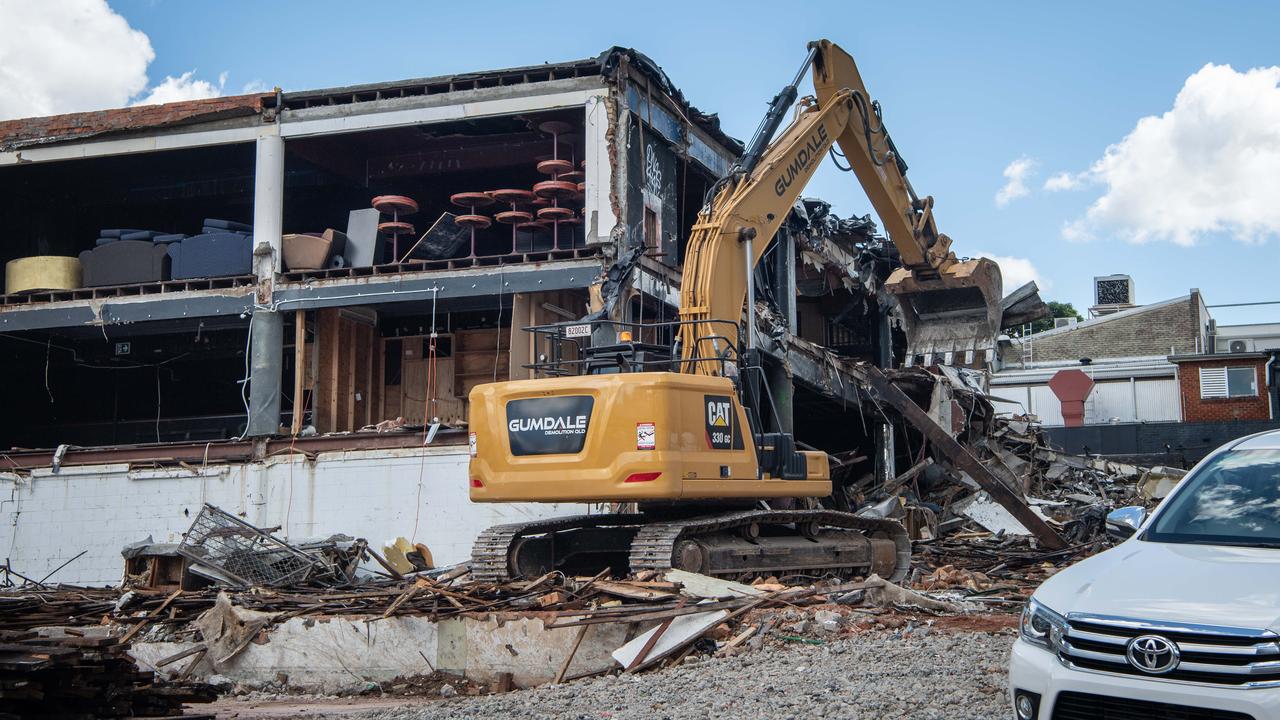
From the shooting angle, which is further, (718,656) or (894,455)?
(894,455)

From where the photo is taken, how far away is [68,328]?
24.5m

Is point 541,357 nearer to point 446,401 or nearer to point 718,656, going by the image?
point 446,401

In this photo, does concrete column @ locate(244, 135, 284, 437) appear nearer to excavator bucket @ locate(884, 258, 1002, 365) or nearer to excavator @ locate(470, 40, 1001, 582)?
excavator @ locate(470, 40, 1001, 582)

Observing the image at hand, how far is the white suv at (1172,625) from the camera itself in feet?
15.0

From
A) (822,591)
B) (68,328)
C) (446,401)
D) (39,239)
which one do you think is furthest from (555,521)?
(39,239)

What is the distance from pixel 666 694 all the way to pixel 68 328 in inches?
806

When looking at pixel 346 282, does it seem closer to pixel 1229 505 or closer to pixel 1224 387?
pixel 1229 505

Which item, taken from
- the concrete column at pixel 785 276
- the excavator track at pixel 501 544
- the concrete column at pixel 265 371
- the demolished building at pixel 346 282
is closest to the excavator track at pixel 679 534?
the excavator track at pixel 501 544

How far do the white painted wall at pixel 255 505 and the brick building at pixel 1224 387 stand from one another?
27136 millimetres

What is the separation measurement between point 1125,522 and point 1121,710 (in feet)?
4.95

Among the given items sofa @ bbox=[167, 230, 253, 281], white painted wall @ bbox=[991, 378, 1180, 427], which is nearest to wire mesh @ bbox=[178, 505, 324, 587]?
sofa @ bbox=[167, 230, 253, 281]

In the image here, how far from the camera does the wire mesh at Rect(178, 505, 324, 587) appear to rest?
49.5ft

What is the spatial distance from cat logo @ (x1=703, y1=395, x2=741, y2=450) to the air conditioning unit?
48.5 meters

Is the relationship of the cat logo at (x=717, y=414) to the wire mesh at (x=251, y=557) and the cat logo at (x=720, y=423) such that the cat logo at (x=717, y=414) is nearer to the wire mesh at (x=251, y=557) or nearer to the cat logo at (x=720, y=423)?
the cat logo at (x=720, y=423)
